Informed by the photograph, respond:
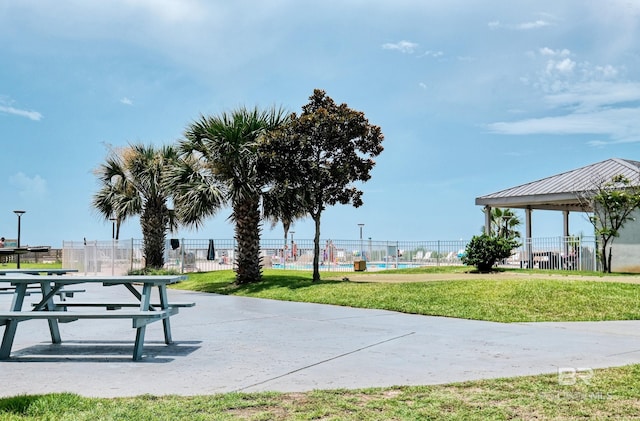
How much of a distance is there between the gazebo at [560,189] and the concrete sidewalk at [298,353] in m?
15.6

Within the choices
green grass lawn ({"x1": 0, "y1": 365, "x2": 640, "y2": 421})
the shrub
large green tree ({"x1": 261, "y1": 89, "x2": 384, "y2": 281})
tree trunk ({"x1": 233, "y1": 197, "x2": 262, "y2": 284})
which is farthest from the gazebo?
green grass lawn ({"x1": 0, "y1": 365, "x2": 640, "y2": 421})

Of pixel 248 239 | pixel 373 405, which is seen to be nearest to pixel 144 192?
pixel 248 239

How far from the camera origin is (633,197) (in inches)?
835

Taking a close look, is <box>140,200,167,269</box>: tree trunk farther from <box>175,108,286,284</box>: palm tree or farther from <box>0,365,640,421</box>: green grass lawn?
<box>0,365,640,421</box>: green grass lawn

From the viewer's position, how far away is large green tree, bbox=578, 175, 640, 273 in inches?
848

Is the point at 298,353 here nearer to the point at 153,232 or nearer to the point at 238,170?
the point at 238,170

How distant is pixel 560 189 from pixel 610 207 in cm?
366

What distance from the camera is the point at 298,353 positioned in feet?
23.3

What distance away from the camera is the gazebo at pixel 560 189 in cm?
2461

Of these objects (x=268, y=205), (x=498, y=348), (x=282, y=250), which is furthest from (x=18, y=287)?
(x=282, y=250)

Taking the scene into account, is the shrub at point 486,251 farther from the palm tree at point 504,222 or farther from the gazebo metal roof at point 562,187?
the palm tree at point 504,222

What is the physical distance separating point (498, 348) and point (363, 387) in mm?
2781

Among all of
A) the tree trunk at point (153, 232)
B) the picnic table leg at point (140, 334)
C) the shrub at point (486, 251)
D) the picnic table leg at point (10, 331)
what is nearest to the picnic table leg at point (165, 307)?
the picnic table leg at point (140, 334)

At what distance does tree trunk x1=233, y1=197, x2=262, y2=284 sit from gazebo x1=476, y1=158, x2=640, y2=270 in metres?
12.0
